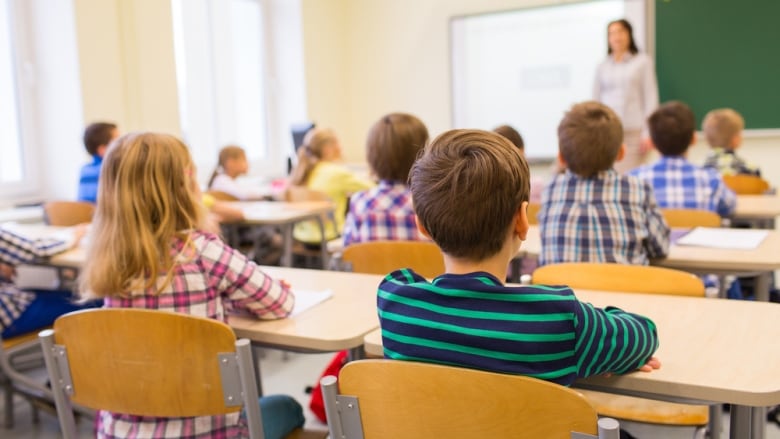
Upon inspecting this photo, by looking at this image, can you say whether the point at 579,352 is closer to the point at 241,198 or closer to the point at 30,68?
the point at 241,198

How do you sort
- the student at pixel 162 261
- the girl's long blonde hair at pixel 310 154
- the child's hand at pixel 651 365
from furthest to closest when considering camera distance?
the girl's long blonde hair at pixel 310 154 < the student at pixel 162 261 < the child's hand at pixel 651 365

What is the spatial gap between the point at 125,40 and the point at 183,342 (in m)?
3.78

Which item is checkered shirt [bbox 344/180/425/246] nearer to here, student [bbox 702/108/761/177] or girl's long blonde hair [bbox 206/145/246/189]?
girl's long blonde hair [bbox 206/145/246/189]

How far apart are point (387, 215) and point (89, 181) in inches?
85.2

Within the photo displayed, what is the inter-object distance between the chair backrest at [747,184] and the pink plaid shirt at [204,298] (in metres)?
3.15

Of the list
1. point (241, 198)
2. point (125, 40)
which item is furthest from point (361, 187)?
point (125, 40)

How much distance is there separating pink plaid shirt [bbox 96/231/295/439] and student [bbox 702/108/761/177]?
3.37 m

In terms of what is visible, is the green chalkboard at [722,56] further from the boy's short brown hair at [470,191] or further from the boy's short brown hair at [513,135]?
the boy's short brown hair at [470,191]

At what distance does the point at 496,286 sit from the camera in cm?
111

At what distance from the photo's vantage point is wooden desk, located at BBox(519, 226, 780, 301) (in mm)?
2201

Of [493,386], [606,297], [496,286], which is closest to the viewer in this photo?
[493,386]

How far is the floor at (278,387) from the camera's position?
281cm

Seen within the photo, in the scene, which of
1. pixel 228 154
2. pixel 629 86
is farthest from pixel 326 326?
pixel 629 86

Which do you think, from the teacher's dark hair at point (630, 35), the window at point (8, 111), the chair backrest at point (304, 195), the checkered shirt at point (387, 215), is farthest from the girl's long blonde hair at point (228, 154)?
the teacher's dark hair at point (630, 35)
